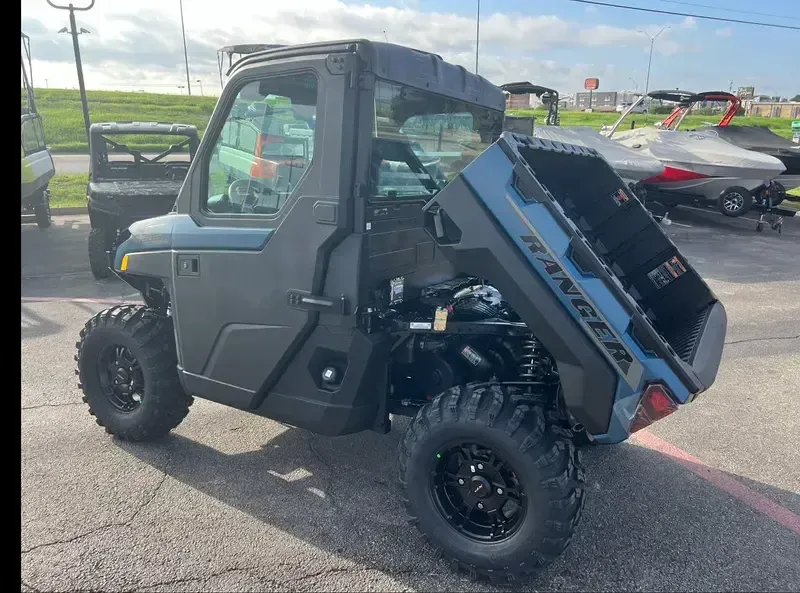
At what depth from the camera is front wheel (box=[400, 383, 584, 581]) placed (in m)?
2.65

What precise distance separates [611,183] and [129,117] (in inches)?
1292

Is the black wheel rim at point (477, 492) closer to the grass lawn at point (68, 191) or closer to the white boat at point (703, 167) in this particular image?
the white boat at point (703, 167)

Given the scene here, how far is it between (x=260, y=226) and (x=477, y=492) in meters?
1.69

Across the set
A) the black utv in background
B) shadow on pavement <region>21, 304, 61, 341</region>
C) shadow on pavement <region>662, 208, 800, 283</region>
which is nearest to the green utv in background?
the black utv in background

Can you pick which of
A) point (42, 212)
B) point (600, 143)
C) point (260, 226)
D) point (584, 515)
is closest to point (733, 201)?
point (600, 143)

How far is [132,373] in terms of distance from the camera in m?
4.00

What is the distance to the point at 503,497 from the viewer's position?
284 centimetres

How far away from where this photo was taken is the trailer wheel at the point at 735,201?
1346 centimetres

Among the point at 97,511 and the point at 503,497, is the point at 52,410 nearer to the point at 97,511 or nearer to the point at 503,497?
the point at 97,511

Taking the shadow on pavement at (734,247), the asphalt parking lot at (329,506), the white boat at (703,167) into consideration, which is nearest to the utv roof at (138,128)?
the asphalt parking lot at (329,506)

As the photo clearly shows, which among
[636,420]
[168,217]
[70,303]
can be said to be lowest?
[70,303]

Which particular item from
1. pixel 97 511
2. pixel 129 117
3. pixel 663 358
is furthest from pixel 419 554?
pixel 129 117

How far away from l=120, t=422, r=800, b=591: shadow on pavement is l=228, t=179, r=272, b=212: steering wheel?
5.29ft

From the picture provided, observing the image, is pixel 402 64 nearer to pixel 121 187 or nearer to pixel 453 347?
pixel 453 347
